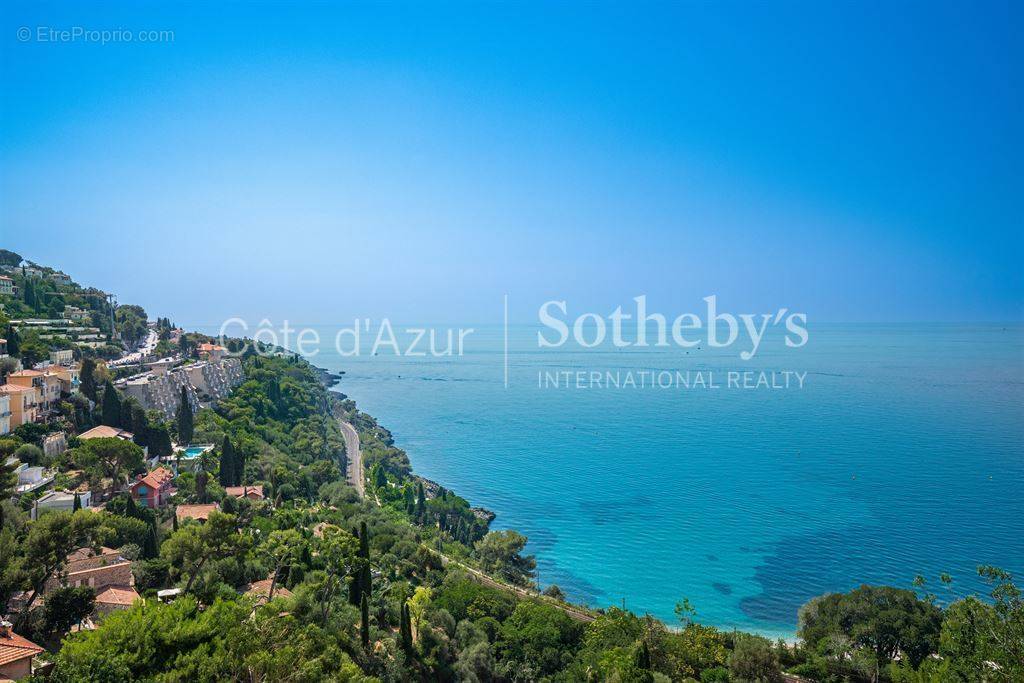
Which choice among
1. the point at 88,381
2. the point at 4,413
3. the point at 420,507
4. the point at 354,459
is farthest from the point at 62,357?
the point at 420,507

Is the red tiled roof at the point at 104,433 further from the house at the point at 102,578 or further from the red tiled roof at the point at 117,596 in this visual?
the red tiled roof at the point at 117,596

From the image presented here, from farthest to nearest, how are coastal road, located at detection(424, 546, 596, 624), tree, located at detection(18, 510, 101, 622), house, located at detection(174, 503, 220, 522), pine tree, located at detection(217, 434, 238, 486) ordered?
pine tree, located at detection(217, 434, 238, 486) → coastal road, located at detection(424, 546, 596, 624) → house, located at detection(174, 503, 220, 522) → tree, located at detection(18, 510, 101, 622)

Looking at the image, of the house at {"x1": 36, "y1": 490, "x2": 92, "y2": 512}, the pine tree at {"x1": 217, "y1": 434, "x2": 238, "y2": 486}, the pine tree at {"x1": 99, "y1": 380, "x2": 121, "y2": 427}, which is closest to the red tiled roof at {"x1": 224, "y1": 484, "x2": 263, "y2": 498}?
the pine tree at {"x1": 217, "y1": 434, "x2": 238, "y2": 486}

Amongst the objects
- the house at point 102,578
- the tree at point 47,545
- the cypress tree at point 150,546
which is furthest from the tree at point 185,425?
the tree at point 47,545

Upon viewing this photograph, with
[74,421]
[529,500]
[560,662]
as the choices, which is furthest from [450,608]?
[529,500]

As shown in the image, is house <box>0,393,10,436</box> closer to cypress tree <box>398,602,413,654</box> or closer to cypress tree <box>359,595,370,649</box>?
cypress tree <box>359,595,370,649</box>

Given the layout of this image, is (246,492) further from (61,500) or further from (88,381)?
(88,381)
